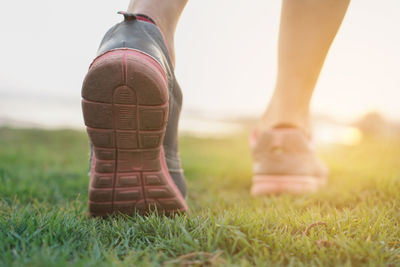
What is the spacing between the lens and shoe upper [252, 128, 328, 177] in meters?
2.07

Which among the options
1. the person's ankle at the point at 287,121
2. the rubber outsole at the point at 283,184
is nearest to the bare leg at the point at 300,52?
the person's ankle at the point at 287,121

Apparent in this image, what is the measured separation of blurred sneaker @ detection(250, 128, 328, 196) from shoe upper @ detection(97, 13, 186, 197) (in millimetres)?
736

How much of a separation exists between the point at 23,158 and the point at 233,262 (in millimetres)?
2702

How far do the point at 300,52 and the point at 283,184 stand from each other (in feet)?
2.57

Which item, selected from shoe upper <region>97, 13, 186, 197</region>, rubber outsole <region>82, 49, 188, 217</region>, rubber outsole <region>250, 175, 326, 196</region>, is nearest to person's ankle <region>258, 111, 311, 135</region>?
rubber outsole <region>250, 175, 326, 196</region>

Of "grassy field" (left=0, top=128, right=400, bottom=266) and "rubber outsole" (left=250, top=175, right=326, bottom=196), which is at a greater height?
"rubber outsole" (left=250, top=175, right=326, bottom=196)

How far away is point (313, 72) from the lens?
6.05 feet

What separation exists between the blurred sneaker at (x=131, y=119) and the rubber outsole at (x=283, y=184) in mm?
815

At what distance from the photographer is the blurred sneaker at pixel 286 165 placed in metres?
2.07

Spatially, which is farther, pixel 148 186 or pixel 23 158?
pixel 23 158

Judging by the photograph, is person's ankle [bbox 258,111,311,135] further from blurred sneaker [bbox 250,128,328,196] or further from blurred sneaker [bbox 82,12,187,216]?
blurred sneaker [bbox 82,12,187,216]

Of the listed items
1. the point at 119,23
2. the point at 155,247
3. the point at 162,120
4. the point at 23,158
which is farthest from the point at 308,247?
the point at 23,158

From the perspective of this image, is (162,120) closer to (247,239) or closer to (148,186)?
(148,186)

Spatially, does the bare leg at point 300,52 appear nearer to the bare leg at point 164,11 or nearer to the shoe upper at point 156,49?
the bare leg at point 164,11
